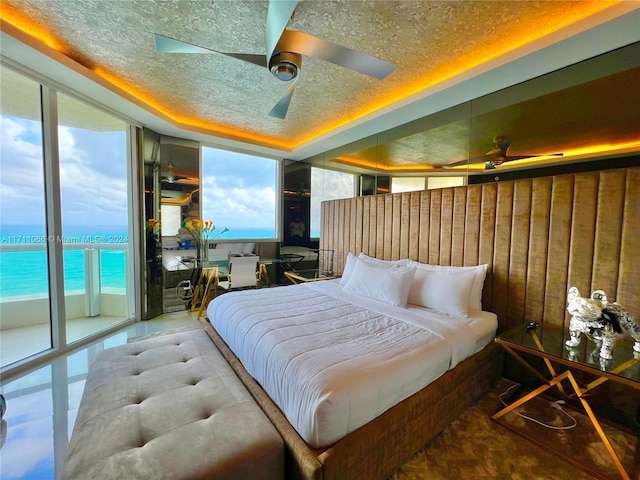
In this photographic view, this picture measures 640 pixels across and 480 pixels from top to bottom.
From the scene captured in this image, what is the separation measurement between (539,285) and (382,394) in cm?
179

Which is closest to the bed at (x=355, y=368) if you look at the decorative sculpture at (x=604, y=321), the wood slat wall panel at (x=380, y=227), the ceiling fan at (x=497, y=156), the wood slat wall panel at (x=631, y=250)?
the decorative sculpture at (x=604, y=321)

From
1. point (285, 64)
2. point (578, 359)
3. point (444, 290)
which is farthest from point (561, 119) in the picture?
point (285, 64)

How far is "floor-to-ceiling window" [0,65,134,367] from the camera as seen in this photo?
2.33m

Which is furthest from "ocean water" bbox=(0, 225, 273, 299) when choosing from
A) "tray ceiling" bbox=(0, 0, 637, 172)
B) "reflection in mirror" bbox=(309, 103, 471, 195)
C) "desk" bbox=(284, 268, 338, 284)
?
"reflection in mirror" bbox=(309, 103, 471, 195)

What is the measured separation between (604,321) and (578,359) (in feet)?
0.92

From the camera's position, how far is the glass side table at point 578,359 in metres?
1.39

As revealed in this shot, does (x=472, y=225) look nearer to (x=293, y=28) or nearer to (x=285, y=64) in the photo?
(x=285, y=64)

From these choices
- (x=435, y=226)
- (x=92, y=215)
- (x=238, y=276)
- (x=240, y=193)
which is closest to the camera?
(x=435, y=226)

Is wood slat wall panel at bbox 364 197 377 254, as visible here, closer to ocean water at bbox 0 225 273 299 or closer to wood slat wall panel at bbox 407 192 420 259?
wood slat wall panel at bbox 407 192 420 259

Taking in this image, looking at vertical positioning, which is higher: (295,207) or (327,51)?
(327,51)

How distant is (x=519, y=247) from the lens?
7.39 ft

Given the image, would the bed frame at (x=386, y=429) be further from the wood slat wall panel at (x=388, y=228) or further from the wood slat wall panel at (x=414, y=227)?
the wood slat wall panel at (x=388, y=228)

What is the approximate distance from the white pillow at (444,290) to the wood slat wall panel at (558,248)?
1.82ft

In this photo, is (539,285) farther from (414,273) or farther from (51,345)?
(51,345)
